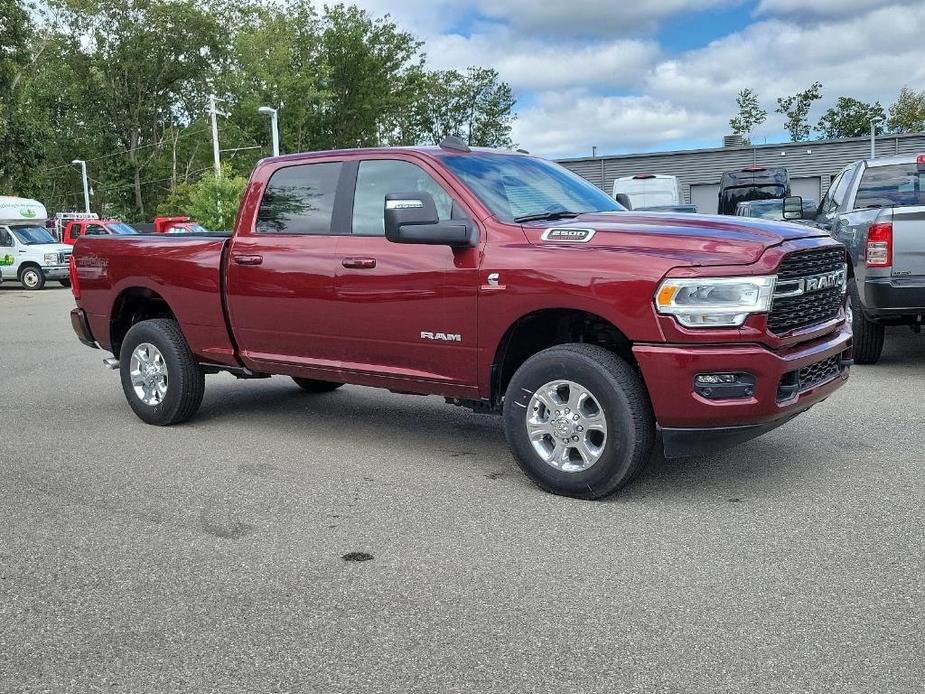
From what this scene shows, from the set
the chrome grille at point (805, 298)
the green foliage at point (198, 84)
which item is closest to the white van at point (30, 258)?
the green foliage at point (198, 84)

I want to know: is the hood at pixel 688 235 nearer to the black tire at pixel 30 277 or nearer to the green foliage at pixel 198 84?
the black tire at pixel 30 277

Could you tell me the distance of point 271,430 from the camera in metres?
6.82

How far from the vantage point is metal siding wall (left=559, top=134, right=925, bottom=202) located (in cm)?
4275

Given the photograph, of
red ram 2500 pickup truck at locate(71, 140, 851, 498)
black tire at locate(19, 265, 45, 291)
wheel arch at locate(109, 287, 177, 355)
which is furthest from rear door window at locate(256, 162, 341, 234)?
black tire at locate(19, 265, 45, 291)

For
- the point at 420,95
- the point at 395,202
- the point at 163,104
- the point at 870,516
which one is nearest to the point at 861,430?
the point at 870,516

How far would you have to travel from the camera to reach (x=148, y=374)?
702 cm

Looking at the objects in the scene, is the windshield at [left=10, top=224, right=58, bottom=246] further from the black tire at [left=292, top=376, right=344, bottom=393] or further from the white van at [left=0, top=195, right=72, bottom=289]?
the black tire at [left=292, top=376, right=344, bottom=393]

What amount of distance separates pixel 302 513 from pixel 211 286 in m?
2.33

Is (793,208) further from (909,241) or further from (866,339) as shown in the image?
(909,241)

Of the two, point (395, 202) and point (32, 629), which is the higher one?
point (395, 202)

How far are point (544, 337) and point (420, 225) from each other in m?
0.93

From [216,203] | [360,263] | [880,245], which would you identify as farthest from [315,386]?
[216,203]

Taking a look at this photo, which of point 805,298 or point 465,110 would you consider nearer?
point 805,298

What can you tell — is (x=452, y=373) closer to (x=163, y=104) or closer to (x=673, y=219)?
(x=673, y=219)
